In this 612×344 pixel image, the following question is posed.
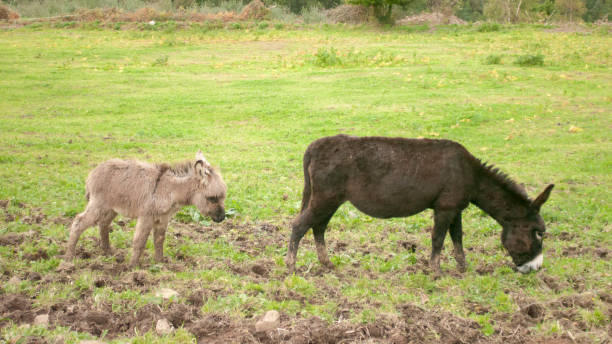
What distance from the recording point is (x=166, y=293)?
652cm

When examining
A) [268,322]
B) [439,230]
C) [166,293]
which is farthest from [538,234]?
[166,293]

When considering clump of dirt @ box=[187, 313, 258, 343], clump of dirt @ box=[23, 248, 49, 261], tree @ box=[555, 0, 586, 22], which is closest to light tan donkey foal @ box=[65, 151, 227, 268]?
clump of dirt @ box=[23, 248, 49, 261]

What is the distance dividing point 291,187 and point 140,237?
480 centimetres

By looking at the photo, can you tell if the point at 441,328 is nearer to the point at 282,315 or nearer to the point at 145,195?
the point at 282,315

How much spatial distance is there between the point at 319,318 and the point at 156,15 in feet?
135

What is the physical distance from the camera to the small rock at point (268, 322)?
5.79m

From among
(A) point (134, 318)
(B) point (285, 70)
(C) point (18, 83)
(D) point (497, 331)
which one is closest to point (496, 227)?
(D) point (497, 331)

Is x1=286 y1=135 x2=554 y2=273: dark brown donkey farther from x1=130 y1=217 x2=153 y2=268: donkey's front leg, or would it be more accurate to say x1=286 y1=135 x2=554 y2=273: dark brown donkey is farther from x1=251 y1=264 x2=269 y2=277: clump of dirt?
x1=130 y1=217 x2=153 y2=268: donkey's front leg

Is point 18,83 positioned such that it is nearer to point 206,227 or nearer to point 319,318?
point 206,227

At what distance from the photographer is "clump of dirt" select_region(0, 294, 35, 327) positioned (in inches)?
232

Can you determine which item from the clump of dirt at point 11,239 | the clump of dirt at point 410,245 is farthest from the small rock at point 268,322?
the clump of dirt at point 11,239

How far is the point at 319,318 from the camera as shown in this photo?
6066mm

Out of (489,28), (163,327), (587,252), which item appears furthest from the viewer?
(489,28)

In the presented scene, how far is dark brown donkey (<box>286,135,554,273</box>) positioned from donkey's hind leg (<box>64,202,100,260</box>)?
2812mm
